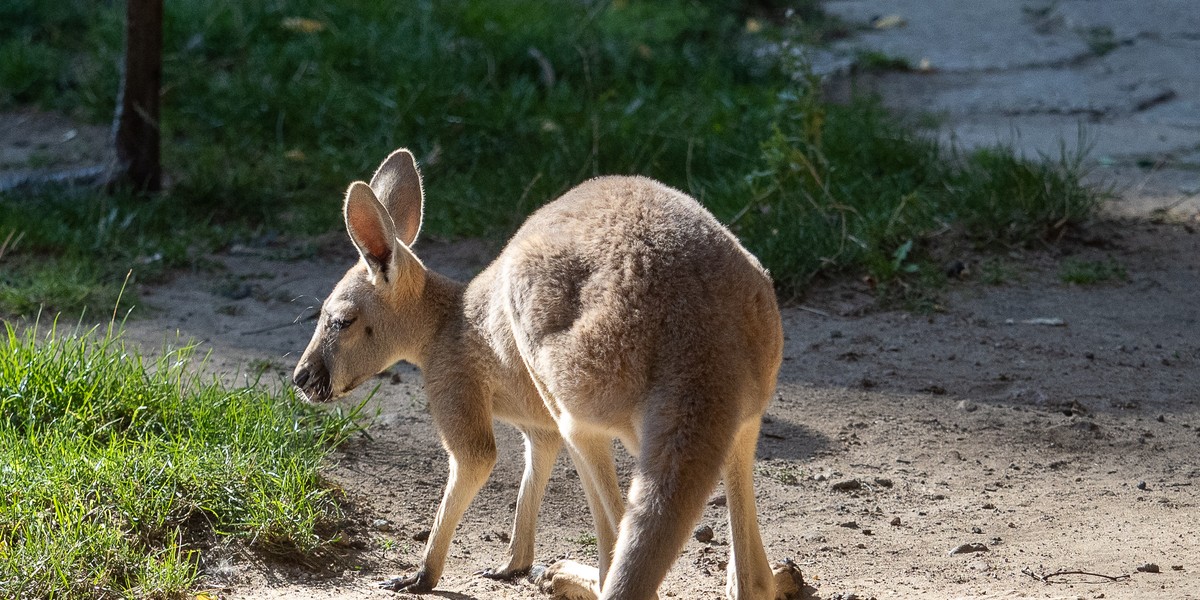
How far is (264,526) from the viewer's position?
3896 mm

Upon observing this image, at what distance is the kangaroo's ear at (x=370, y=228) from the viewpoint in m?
3.82

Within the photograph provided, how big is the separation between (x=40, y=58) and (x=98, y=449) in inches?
224

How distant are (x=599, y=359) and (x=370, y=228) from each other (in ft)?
3.75

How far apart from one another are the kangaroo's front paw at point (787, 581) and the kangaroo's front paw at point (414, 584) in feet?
3.38

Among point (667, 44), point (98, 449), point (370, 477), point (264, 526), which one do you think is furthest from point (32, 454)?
point (667, 44)

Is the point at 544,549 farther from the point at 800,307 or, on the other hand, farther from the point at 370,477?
the point at 800,307

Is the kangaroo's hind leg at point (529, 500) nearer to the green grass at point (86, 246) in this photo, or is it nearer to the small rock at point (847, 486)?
the small rock at point (847, 486)

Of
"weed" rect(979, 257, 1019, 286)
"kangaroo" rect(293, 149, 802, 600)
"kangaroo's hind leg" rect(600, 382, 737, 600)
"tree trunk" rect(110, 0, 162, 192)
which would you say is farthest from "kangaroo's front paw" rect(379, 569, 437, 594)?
"tree trunk" rect(110, 0, 162, 192)

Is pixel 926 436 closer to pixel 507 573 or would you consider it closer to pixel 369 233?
pixel 507 573

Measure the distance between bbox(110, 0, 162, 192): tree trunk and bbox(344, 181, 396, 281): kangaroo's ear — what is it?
3.61m

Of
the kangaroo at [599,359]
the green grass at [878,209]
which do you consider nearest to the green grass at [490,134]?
the green grass at [878,209]

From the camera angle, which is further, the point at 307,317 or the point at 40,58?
the point at 40,58

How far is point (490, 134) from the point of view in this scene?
25.3 ft

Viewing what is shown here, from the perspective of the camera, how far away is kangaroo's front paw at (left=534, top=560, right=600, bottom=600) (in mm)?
3789
